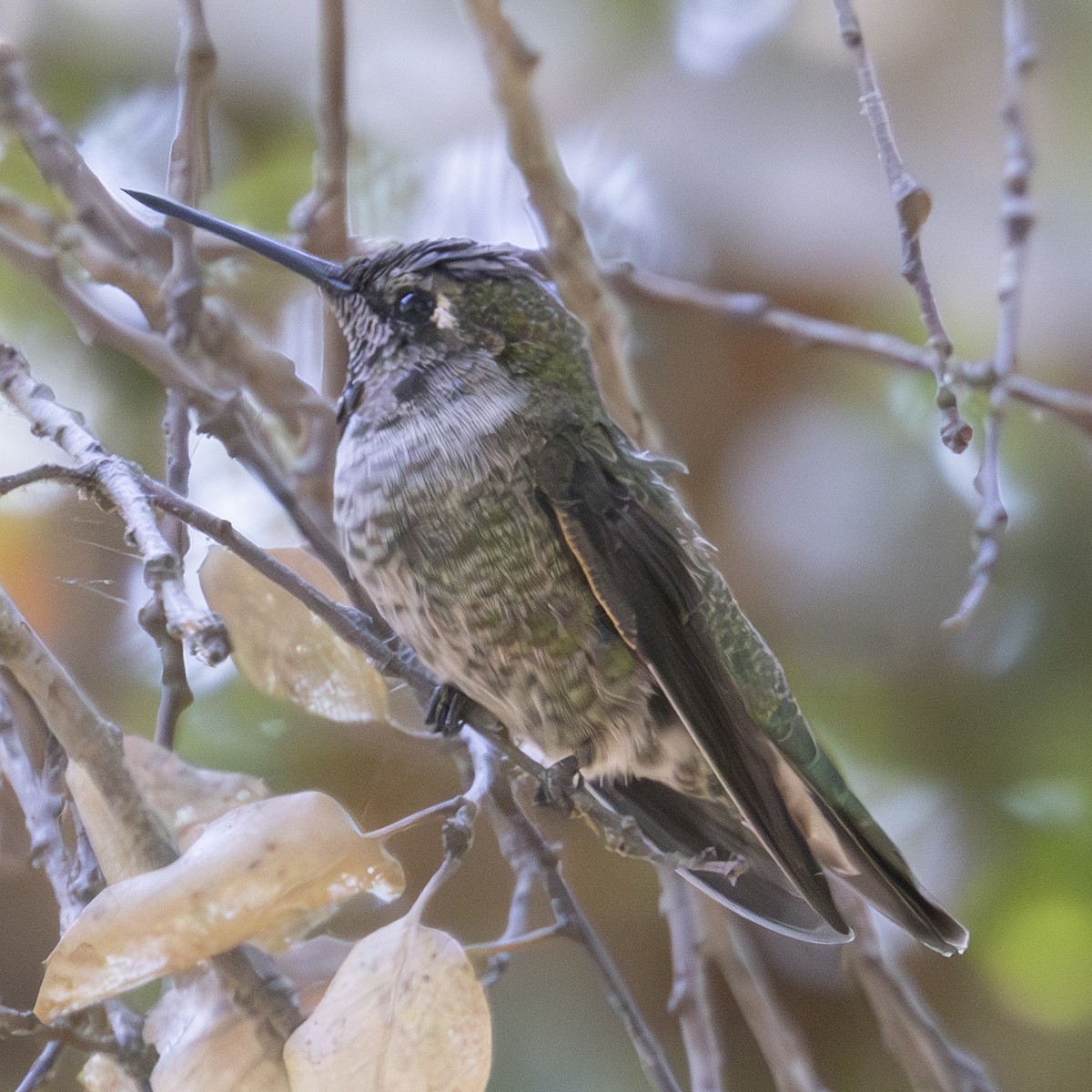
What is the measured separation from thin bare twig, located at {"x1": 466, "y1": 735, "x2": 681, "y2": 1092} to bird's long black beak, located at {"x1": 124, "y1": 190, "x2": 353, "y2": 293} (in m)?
0.36

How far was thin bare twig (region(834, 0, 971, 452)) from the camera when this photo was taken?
1.96ft

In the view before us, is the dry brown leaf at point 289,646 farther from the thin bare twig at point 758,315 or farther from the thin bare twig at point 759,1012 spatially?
→ the thin bare twig at point 758,315

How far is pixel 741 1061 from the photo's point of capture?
105 centimetres

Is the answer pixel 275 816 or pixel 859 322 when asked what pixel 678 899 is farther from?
pixel 859 322

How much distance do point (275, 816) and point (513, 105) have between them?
2.22ft

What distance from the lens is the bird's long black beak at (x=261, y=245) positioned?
0.77 metres

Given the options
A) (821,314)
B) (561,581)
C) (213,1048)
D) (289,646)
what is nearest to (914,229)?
(561,581)

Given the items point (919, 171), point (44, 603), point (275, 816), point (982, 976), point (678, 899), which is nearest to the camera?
point (275, 816)

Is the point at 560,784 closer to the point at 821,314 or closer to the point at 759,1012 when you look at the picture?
the point at 759,1012

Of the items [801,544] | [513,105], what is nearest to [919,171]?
[801,544]

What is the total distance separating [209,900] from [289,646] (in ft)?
0.64

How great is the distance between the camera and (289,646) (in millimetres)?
671

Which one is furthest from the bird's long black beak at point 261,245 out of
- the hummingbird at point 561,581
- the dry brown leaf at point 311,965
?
the dry brown leaf at point 311,965

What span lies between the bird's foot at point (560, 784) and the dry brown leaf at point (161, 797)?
0.22 meters
